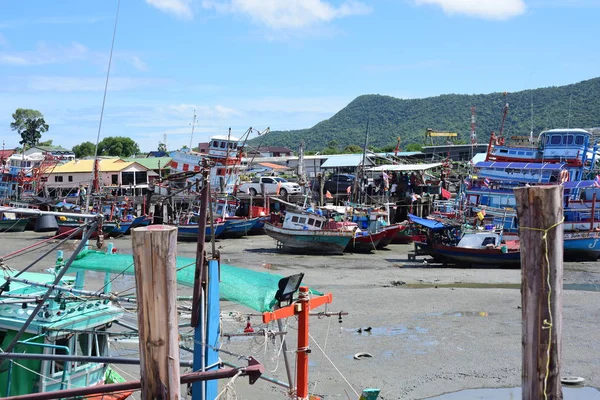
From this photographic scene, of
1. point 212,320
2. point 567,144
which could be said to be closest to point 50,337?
point 212,320

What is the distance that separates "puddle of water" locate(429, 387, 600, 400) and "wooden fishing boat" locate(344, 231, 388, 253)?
923 inches

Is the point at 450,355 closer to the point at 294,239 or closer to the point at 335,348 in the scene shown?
the point at 335,348

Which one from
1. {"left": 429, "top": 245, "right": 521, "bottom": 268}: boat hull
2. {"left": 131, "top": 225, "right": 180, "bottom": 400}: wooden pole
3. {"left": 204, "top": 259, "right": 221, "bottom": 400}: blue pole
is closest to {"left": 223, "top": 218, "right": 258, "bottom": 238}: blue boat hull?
{"left": 429, "top": 245, "right": 521, "bottom": 268}: boat hull

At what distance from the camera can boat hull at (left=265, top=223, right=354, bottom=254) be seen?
35.8 meters

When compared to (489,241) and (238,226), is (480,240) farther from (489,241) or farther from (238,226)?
(238,226)

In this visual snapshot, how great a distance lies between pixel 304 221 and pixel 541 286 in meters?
31.0

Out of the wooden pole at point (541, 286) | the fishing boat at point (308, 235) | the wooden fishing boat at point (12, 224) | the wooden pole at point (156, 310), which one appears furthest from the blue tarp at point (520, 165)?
the wooden pole at point (156, 310)

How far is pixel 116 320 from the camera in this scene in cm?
988

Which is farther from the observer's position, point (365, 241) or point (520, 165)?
point (520, 165)

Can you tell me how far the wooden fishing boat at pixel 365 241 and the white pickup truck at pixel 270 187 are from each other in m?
14.8

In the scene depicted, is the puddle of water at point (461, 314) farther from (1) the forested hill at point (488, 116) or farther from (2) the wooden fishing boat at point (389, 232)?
(1) the forested hill at point (488, 116)

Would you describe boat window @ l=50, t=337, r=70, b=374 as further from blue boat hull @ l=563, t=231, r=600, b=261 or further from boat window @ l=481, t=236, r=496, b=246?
blue boat hull @ l=563, t=231, r=600, b=261

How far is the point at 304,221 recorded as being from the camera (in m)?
37.2

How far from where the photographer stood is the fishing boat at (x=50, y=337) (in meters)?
8.79
